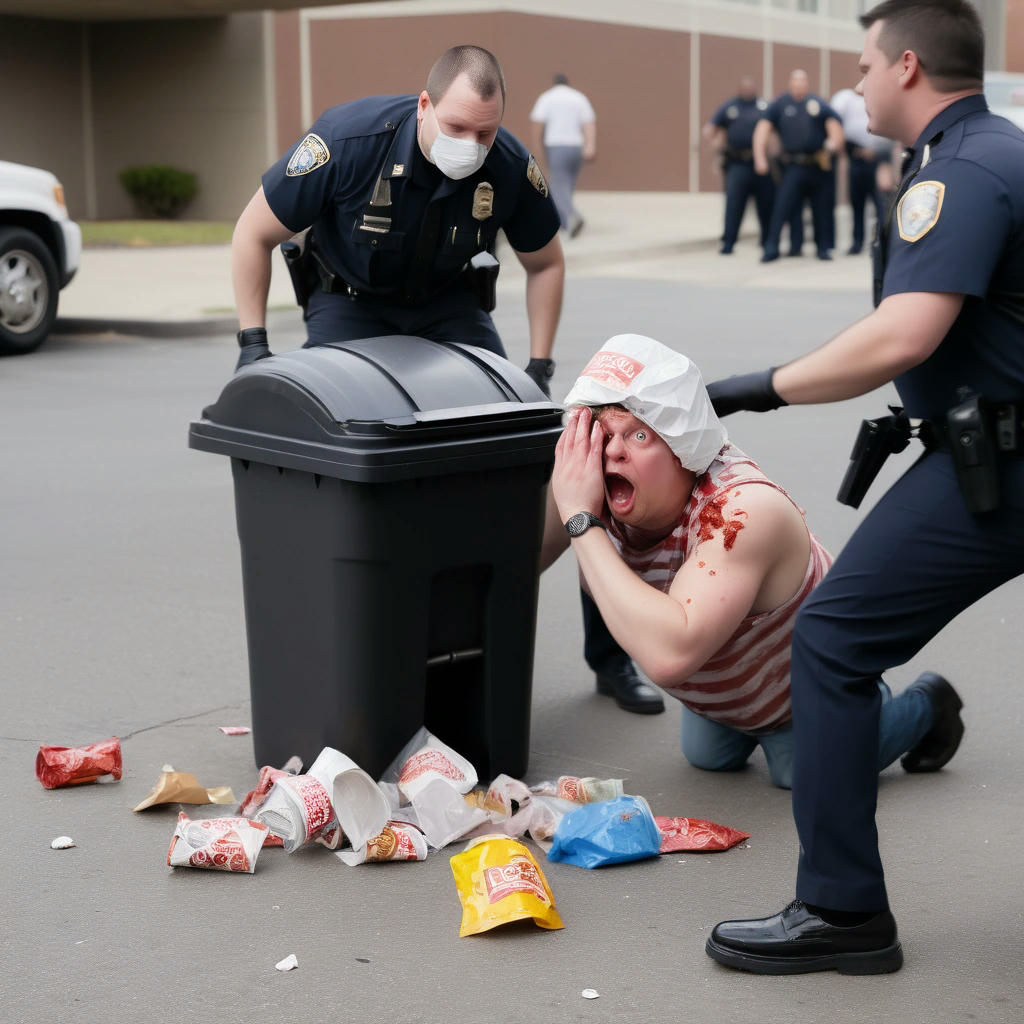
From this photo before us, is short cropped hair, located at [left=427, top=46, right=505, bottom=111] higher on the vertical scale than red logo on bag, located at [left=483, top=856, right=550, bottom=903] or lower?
higher

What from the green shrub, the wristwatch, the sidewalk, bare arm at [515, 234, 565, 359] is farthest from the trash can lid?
the green shrub

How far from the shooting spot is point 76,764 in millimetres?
4035

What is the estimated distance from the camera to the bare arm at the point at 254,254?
181 inches

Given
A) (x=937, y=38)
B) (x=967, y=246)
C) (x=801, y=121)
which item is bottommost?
(x=967, y=246)

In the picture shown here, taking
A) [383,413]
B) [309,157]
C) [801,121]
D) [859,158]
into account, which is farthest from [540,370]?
[859,158]

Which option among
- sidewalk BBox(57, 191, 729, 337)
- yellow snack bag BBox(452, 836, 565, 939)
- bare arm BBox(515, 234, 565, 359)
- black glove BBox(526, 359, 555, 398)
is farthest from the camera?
sidewalk BBox(57, 191, 729, 337)

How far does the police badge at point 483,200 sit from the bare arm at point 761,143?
1559cm

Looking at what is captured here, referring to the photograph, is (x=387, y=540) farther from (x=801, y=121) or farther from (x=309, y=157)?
(x=801, y=121)

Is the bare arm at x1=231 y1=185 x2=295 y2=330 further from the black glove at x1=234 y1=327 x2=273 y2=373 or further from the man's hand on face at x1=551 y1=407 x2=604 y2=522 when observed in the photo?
the man's hand on face at x1=551 y1=407 x2=604 y2=522

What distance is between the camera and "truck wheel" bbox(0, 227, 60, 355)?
1148cm

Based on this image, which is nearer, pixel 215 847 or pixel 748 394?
pixel 748 394

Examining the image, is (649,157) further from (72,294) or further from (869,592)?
(869,592)

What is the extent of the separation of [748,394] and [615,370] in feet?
1.66

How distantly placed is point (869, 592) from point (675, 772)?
4.70ft
